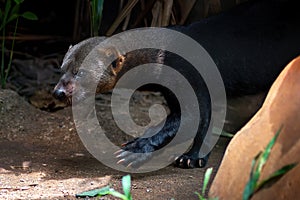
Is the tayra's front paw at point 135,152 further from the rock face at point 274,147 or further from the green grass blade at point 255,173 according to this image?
the green grass blade at point 255,173

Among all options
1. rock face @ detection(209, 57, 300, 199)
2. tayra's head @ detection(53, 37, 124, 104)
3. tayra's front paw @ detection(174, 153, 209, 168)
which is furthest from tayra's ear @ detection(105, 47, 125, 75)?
rock face @ detection(209, 57, 300, 199)

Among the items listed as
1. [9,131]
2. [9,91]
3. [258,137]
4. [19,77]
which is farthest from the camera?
[19,77]

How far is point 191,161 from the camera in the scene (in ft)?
14.0

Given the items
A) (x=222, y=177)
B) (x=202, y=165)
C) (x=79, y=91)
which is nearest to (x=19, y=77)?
(x=79, y=91)

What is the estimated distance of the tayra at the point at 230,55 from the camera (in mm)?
4383

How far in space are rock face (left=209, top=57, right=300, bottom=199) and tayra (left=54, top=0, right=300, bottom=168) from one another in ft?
4.99

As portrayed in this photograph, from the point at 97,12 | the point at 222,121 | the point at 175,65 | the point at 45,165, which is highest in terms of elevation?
the point at 97,12

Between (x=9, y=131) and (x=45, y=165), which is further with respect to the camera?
(x=9, y=131)

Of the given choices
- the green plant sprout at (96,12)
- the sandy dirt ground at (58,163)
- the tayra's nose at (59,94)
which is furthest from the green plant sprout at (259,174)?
the green plant sprout at (96,12)

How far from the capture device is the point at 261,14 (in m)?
4.52

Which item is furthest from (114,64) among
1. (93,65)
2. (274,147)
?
(274,147)

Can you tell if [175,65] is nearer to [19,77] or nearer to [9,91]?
[9,91]

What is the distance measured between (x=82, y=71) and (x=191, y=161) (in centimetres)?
91

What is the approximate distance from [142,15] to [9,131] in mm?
1394
